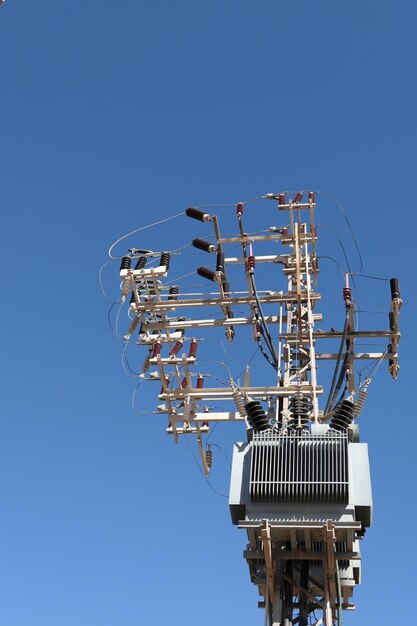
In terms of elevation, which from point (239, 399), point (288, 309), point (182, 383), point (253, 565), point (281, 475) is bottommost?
point (253, 565)

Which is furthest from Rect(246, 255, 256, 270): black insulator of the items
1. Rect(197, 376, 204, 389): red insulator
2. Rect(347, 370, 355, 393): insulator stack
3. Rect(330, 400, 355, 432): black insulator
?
Rect(330, 400, 355, 432): black insulator

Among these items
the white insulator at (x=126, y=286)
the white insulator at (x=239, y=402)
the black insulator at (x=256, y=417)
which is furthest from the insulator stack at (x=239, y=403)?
the white insulator at (x=126, y=286)

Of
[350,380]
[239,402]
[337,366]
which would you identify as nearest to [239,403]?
[239,402]

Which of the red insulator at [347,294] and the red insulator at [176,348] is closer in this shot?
the red insulator at [347,294]

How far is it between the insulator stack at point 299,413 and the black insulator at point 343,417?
0.66 m

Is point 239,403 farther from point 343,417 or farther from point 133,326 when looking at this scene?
point 133,326

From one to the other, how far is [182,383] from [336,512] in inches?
294

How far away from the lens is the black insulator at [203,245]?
20656 millimetres

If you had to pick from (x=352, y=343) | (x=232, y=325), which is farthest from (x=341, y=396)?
(x=232, y=325)

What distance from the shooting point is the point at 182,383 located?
68.7ft

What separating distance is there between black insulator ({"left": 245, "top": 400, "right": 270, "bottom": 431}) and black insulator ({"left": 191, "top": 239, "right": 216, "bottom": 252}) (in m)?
5.69

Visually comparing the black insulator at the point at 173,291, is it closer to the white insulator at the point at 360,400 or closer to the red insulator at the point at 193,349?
the red insulator at the point at 193,349

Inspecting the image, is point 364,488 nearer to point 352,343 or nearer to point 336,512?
point 336,512

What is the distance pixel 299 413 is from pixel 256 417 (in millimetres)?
922
